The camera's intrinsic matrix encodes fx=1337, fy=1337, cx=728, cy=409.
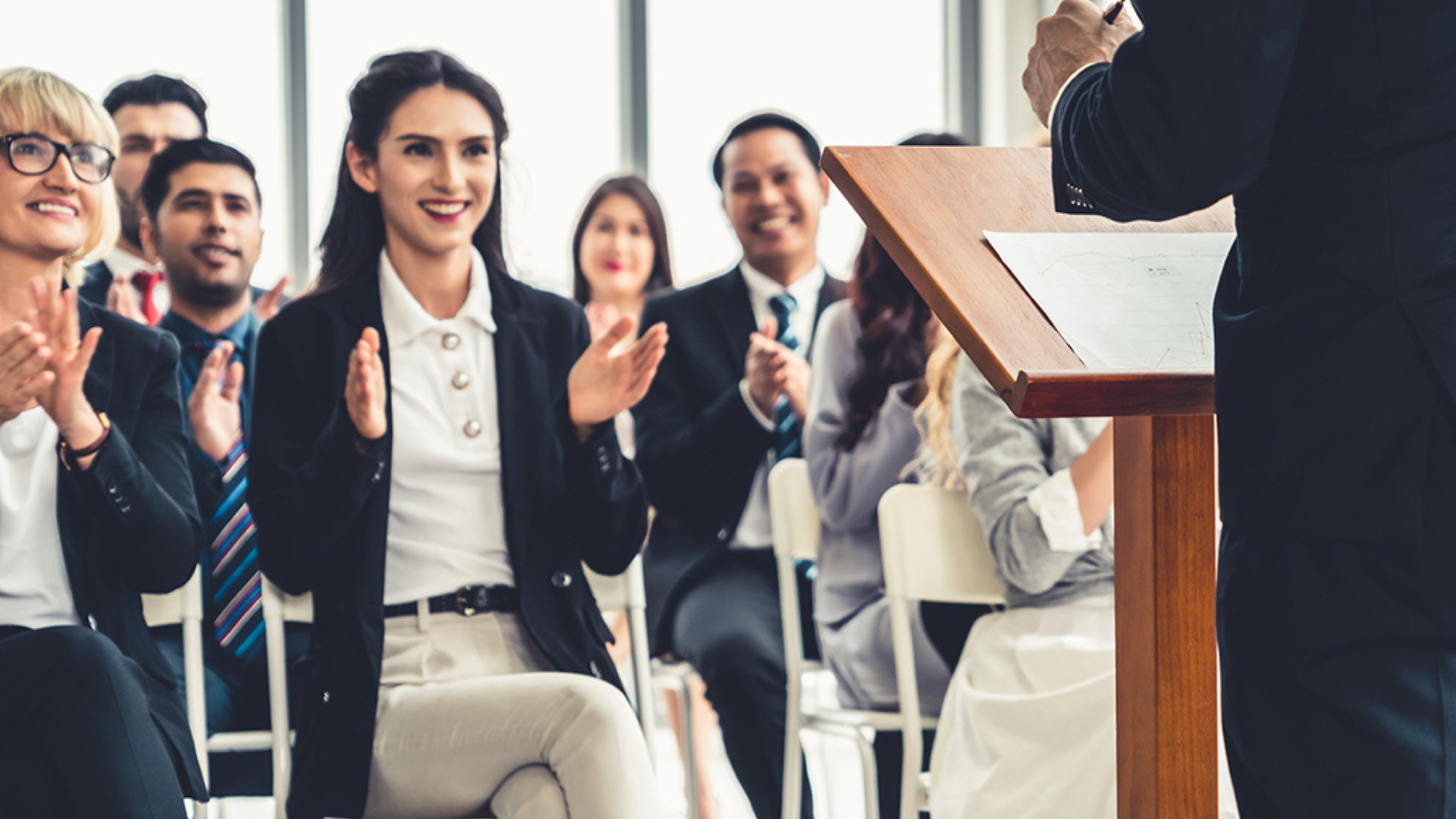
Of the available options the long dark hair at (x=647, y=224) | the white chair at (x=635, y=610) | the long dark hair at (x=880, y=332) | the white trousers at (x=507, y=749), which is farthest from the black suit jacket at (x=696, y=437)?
the white trousers at (x=507, y=749)

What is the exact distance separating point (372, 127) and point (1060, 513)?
1160 millimetres

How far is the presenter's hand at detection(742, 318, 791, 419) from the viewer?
2.56m

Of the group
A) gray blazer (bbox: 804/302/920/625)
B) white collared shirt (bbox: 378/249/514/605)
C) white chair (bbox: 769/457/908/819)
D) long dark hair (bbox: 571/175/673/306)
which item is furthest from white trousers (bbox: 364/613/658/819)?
long dark hair (bbox: 571/175/673/306)

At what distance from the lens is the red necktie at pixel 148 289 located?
274 centimetres

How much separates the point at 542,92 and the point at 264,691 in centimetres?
289

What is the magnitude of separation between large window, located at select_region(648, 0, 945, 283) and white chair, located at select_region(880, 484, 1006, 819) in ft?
8.56

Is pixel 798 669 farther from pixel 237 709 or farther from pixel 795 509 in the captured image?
pixel 237 709

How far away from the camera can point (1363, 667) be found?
3.01ft

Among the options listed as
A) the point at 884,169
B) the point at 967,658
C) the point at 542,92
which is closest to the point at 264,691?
the point at 967,658

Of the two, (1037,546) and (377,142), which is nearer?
(1037,546)

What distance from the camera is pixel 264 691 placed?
2.13 m

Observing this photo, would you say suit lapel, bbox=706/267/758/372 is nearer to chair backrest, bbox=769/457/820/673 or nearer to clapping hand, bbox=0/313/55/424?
chair backrest, bbox=769/457/820/673

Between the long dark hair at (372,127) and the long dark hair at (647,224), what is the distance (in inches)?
68.9

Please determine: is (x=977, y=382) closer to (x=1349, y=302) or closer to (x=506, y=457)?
(x=506, y=457)
